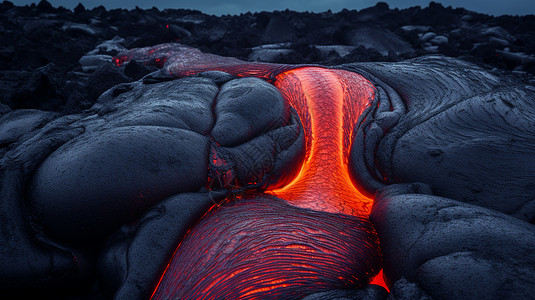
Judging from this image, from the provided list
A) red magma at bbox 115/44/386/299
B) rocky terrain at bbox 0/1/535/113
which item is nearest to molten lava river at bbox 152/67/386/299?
red magma at bbox 115/44/386/299

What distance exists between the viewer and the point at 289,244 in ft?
5.13

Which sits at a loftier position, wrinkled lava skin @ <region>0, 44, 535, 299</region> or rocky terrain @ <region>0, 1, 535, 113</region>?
rocky terrain @ <region>0, 1, 535, 113</region>

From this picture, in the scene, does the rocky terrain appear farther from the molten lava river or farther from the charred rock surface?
the charred rock surface

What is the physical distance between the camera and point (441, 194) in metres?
1.89

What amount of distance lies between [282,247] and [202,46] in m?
7.07

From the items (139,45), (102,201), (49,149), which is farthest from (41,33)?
(102,201)

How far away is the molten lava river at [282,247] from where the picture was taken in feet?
4.42

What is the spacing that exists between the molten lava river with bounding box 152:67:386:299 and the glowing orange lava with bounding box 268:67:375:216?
0.01 metres

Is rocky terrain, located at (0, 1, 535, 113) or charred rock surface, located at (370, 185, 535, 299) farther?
rocky terrain, located at (0, 1, 535, 113)

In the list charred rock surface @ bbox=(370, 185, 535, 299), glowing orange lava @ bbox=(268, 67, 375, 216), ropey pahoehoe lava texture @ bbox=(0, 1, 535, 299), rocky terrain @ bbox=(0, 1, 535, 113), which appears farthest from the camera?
rocky terrain @ bbox=(0, 1, 535, 113)

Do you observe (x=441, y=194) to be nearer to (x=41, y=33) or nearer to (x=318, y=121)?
(x=318, y=121)

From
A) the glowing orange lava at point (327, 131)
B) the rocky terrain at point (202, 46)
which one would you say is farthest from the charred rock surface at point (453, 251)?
the rocky terrain at point (202, 46)

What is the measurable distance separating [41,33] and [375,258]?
33.9 feet

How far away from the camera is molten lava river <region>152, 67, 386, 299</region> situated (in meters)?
1.35
